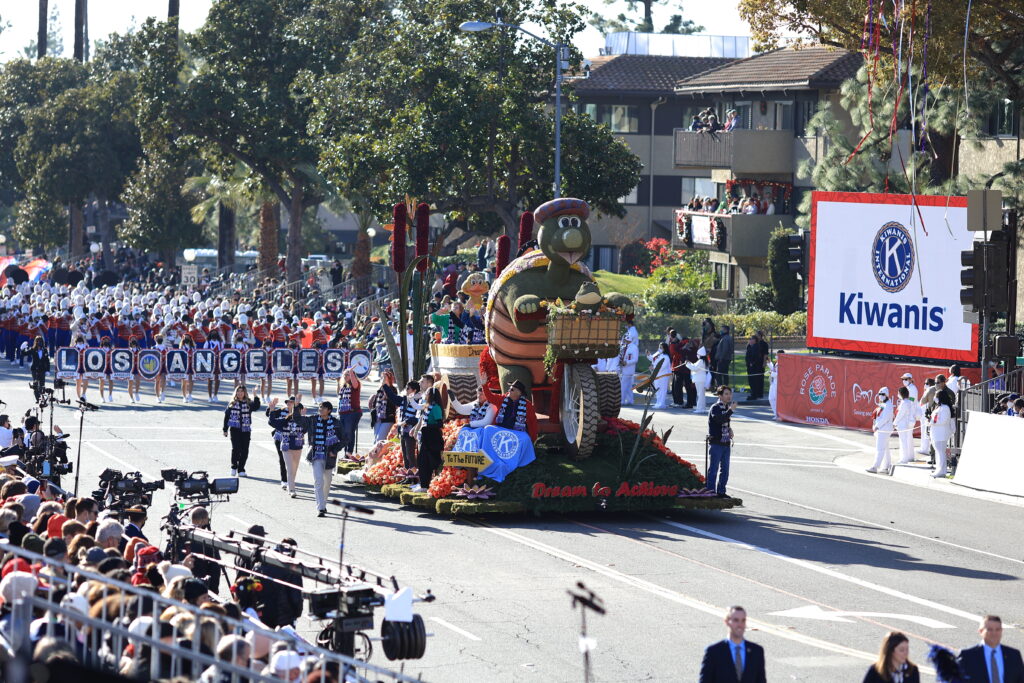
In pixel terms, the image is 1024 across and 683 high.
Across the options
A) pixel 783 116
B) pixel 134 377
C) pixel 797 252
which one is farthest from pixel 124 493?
pixel 783 116

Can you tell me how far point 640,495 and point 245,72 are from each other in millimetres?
38496

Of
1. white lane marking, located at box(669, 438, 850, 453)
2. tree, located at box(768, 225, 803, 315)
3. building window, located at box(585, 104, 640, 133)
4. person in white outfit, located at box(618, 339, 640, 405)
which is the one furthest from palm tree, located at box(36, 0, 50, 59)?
white lane marking, located at box(669, 438, 850, 453)

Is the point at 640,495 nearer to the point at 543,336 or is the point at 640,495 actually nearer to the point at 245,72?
the point at 543,336

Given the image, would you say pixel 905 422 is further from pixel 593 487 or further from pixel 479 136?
pixel 479 136

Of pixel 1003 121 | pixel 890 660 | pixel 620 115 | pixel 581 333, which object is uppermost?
pixel 620 115

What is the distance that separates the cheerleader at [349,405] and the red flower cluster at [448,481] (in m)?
4.14

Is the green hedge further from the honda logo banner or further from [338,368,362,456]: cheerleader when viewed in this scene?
[338,368,362,456]: cheerleader

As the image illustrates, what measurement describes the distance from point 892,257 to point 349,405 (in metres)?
11.3

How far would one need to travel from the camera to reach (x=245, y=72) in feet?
180

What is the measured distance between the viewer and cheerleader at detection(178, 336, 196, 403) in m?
33.3

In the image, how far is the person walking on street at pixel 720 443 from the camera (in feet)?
68.6

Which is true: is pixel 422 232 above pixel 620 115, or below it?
below

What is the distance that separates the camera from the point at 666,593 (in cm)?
1602

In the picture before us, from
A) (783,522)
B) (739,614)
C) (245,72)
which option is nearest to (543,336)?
(783,522)
